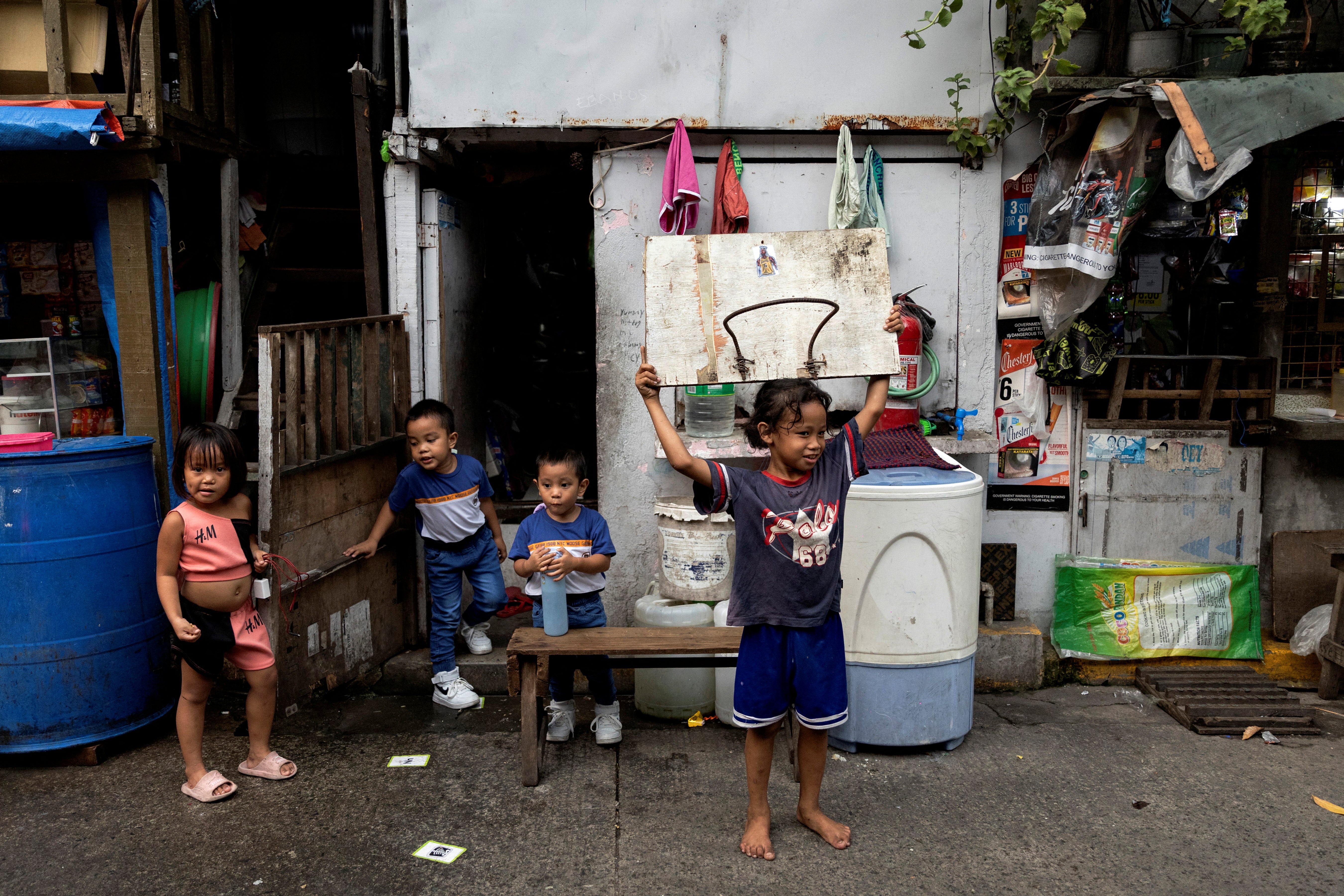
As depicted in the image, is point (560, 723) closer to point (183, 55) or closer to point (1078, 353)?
point (1078, 353)

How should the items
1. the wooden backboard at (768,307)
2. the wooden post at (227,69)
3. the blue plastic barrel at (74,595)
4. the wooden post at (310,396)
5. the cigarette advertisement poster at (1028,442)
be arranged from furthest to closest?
the wooden post at (227,69)
the cigarette advertisement poster at (1028,442)
the wooden post at (310,396)
the blue plastic barrel at (74,595)
the wooden backboard at (768,307)

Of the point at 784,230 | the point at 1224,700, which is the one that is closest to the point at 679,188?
the point at 784,230

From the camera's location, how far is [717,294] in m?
3.21

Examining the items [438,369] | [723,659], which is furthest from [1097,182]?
[438,369]

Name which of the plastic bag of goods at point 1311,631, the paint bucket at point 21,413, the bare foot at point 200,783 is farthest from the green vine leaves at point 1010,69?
the paint bucket at point 21,413

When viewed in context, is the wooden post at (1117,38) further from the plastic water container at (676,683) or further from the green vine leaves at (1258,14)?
the plastic water container at (676,683)

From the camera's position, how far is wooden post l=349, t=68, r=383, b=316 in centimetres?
502

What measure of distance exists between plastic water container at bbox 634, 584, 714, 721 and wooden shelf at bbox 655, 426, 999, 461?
78cm

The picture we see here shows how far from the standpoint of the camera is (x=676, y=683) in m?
4.52

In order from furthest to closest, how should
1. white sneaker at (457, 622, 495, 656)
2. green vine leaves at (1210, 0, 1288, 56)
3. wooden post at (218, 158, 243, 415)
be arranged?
1. wooden post at (218, 158, 243, 415)
2. white sneaker at (457, 622, 495, 656)
3. green vine leaves at (1210, 0, 1288, 56)

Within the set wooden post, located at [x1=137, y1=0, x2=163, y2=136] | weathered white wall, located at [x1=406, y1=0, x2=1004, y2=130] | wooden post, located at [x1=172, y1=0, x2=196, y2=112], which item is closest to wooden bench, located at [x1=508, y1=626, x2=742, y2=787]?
weathered white wall, located at [x1=406, y1=0, x2=1004, y2=130]

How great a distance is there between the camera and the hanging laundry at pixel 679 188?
4.66 m

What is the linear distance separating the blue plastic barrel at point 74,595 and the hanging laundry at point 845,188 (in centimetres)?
355

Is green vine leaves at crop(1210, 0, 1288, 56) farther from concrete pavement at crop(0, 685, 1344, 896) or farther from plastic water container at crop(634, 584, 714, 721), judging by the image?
plastic water container at crop(634, 584, 714, 721)
